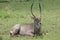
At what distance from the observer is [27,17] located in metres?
13.8

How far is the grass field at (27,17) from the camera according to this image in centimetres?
1002

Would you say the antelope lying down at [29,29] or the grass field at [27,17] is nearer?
the antelope lying down at [29,29]

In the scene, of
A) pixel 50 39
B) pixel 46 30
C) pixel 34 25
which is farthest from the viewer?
pixel 46 30

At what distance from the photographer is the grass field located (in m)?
10.0

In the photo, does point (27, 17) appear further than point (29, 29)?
Yes

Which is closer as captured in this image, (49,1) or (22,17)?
(22,17)

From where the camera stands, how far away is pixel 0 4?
59.4 ft

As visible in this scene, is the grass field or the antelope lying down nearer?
the antelope lying down

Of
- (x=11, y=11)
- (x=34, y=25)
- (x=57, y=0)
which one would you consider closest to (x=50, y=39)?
(x=34, y=25)

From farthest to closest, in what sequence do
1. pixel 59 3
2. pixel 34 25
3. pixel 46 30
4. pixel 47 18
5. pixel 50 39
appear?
pixel 59 3 < pixel 47 18 < pixel 46 30 < pixel 34 25 < pixel 50 39

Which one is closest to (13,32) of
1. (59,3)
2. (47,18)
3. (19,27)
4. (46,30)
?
(19,27)

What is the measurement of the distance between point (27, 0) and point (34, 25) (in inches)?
341

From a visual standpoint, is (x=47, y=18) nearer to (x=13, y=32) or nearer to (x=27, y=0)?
(x=13, y=32)

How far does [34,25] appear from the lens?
10062mm
